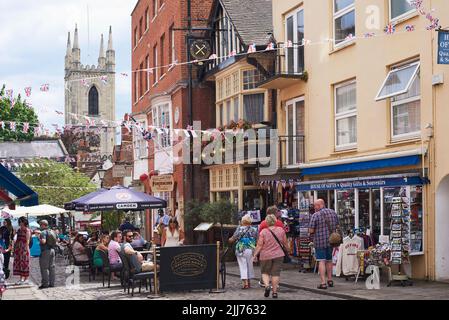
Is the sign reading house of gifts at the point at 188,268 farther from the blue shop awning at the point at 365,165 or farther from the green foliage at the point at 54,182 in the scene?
Answer: the green foliage at the point at 54,182

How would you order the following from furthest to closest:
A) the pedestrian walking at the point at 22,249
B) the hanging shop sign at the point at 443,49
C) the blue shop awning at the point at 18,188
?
the pedestrian walking at the point at 22,249 → the blue shop awning at the point at 18,188 → the hanging shop sign at the point at 443,49

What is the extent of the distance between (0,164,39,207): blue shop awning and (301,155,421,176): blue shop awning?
7540mm

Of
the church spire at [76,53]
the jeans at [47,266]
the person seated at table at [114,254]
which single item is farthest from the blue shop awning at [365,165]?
the church spire at [76,53]

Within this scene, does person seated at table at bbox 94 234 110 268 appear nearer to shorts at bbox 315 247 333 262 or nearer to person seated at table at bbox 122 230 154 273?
person seated at table at bbox 122 230 154 273

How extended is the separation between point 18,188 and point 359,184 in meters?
7.60

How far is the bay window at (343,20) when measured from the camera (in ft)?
64.5

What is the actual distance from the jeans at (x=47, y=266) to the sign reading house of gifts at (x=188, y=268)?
4591 mm

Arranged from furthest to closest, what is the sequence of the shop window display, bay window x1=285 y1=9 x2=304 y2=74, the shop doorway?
bay window x1=285 y1=9 x2=304 y2=74, the shop window display, the shop doorway

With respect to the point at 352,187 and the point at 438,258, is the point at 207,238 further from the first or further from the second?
the point at 438,258

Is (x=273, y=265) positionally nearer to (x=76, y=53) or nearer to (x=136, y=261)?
(x=136, y=261)

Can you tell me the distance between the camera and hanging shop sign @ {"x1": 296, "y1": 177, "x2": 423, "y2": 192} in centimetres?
1608

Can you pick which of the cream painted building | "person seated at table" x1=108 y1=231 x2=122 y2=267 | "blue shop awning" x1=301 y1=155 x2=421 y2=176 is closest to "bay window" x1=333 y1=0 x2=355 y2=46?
the cream painted building

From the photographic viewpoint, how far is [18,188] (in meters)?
16.4

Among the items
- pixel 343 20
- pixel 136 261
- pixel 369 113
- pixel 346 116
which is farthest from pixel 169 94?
pixel 136 261
